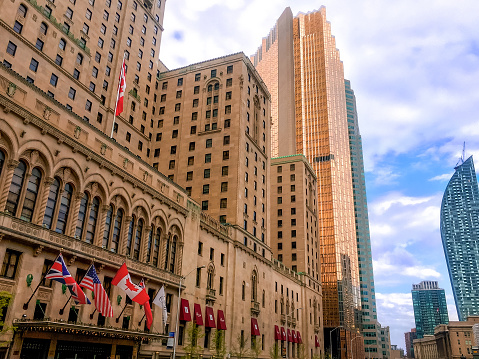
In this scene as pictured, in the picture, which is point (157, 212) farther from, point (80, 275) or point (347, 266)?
point (347, 266)

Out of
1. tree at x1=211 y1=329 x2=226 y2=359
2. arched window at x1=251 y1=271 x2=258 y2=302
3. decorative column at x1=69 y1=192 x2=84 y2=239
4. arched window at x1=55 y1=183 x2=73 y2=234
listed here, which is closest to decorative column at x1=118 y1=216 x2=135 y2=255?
decorative column at x1=69 y1=192 x2=84 y2=239

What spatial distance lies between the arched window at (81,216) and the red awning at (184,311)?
1743 centimetres

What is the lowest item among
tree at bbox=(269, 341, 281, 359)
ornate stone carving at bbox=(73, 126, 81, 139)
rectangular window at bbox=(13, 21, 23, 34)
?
tree at bbox=(269, 341, 281, 359)

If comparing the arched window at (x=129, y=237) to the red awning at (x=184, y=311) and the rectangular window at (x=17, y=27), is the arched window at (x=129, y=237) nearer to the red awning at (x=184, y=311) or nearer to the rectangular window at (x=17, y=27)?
the red awning at (x=184, y=311)

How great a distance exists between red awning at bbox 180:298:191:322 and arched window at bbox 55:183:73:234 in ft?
64.1

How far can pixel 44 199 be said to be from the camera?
35.7m

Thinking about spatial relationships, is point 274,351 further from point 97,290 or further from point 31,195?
point 31,195

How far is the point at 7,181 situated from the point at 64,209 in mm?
6378

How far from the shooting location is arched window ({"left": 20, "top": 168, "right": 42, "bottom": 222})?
113ft

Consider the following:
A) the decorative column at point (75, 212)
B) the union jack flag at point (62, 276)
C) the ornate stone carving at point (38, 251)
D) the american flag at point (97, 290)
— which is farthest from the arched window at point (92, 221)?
the union jack flag at point (62, 276)

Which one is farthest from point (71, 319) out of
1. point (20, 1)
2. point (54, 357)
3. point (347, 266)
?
point (347, 266)

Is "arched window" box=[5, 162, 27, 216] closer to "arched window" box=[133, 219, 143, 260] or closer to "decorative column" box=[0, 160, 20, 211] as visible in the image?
"decorative column" box=[0, 160, 20, 211]

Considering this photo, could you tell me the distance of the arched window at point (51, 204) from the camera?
36.2 metres

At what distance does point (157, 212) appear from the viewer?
50.5 metres
